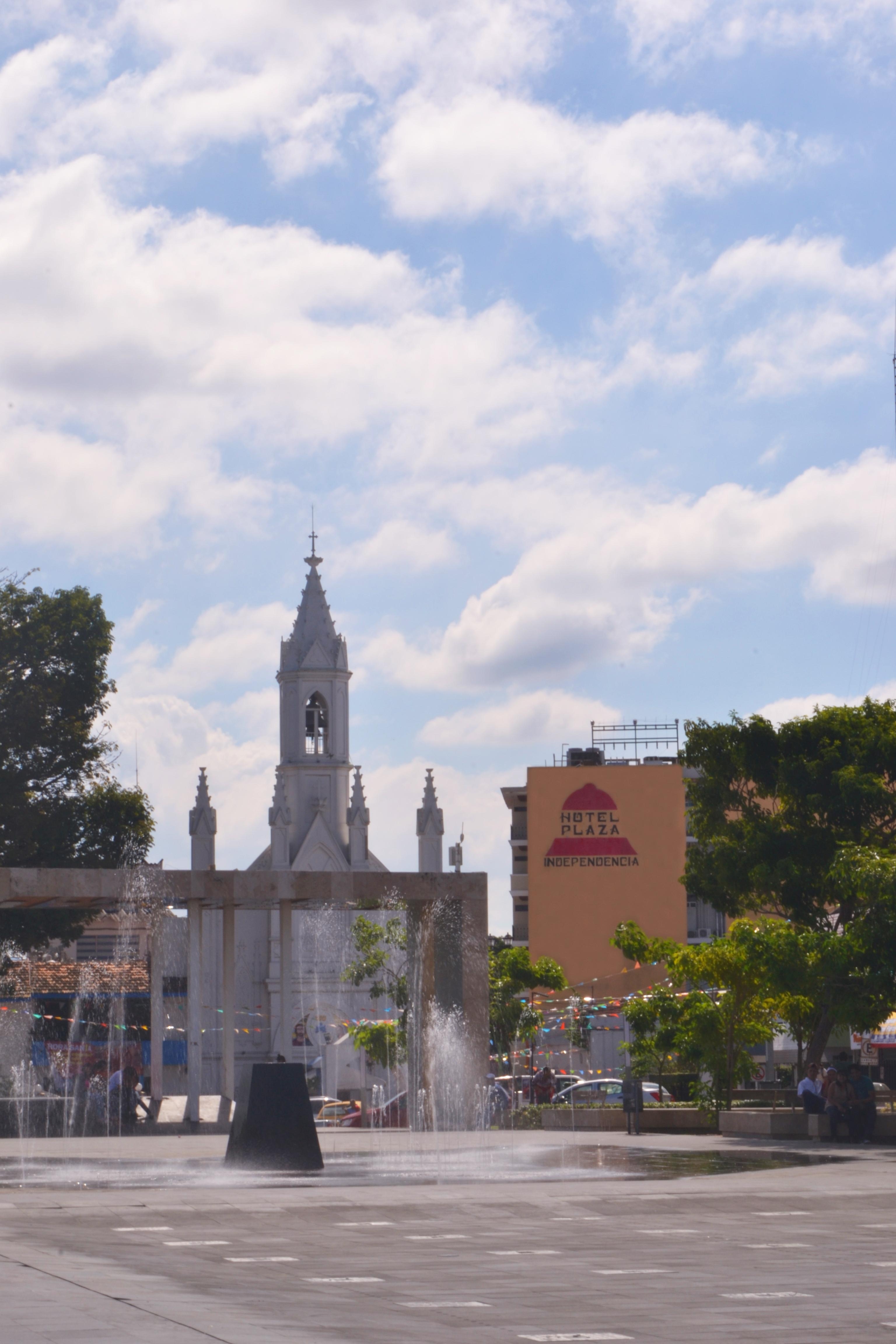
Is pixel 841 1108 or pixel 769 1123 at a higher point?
pixel 841 1108

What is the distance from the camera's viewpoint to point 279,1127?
18.5 metres

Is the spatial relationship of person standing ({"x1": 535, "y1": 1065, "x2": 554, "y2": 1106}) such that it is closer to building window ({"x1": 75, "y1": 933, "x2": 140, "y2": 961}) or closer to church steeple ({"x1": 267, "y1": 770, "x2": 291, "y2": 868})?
building window ({"x1": 75, "y1": 933, "x2": 140, "y2": 961})

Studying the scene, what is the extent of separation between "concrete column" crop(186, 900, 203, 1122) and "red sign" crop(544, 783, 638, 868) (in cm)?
4835

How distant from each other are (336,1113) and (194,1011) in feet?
31.1

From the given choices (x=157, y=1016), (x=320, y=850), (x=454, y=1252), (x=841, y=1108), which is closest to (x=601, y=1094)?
(x=157, y=1016)

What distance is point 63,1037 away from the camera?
200 feet

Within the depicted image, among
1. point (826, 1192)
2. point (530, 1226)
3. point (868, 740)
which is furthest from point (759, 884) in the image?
point (530, 1226)

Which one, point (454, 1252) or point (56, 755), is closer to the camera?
point (454, 1252)

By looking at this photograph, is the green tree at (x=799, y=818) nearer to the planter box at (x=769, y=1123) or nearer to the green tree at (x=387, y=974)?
the planter box at (x=769, y=1123)

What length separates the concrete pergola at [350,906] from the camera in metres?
27.9

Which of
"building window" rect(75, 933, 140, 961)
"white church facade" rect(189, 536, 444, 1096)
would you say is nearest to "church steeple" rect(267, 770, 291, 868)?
"white church facade" rect(189, 536, 444, 1096)

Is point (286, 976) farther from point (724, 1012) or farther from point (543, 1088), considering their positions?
point (543, 1088)

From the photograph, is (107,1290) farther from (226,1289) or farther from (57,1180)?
(57,1180)

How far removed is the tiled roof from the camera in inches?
Result: 2223
